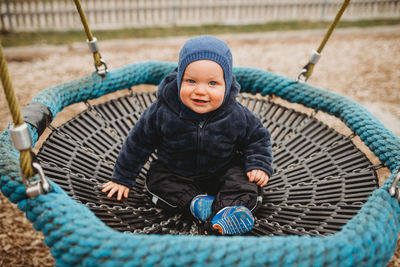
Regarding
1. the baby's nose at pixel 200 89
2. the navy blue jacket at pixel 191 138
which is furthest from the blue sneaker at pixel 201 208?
the baby's nose at pixel 200 89

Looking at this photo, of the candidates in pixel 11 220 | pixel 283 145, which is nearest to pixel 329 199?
pixel 283 145

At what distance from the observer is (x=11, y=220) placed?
1984mm

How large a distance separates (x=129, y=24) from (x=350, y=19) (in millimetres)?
3912

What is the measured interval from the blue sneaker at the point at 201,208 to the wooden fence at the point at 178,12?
5.11 meters

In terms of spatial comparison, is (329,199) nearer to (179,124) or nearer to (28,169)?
(179,124)

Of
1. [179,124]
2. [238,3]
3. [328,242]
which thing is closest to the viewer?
[328,242]

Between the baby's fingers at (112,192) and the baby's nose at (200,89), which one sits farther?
the baby's fingers at (112,192)

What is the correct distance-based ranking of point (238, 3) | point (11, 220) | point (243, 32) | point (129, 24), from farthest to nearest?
point (238, 3) < point (129, 24) < point (243, 32) < point (11, 220)

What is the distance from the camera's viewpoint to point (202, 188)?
152 centimetres

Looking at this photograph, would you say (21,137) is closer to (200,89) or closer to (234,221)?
(200,89)

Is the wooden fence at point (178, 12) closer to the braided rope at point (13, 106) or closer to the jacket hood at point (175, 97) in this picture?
the jacket hood at point (175, 97)

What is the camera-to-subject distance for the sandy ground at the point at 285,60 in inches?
139

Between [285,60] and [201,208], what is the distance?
3.49 metres

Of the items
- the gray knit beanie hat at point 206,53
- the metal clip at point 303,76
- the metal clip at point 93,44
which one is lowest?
the metal clip at point 303,76
